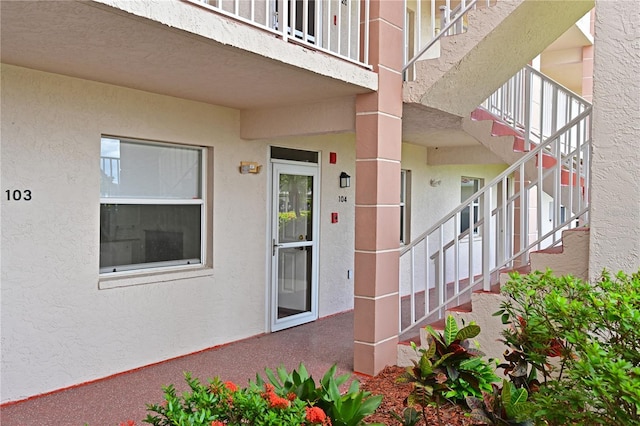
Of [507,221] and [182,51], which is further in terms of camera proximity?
[507,221]

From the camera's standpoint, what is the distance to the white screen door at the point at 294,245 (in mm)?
6543

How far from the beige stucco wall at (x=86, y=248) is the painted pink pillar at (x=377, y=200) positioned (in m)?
1.75

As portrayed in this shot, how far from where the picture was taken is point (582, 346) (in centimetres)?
198

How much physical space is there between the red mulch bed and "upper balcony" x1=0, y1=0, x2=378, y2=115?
2667 mm

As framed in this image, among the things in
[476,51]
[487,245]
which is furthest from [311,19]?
[487,245]

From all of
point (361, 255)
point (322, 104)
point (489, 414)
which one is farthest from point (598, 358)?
point (322, 104)

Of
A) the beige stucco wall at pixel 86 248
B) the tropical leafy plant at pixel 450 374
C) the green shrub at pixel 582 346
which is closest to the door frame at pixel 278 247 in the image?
the beige stucco wall at pixel 86 248

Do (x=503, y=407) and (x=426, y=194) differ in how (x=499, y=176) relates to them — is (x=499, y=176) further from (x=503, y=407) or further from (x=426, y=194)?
(x=426, y=194)

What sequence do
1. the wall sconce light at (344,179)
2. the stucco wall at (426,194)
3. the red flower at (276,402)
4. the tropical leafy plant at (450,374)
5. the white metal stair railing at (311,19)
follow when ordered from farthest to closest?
1. the stucco wall at (426,194)
2. the wall sconce light at (344,179)
3. the white metal stair railing at (311,19)
4. the tropical leafy plant at (450,374)
5. the red flower at (276,402)

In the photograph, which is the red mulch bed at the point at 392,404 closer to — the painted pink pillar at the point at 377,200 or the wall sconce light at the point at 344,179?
the painted pink pillar at the point at 377,200

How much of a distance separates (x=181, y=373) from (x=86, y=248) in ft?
4.96

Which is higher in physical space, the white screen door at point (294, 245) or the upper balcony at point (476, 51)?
the upper balcony at point (476, 51)

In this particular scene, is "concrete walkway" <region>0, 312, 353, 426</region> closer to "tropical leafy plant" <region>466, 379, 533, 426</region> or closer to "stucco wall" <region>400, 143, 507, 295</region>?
"tropical leafy plant" <region>466, 379, 533, 426</region>

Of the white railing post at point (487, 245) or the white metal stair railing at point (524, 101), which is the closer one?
the white railing post at point (487, 245)
